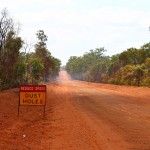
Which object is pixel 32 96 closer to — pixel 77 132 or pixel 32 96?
pixel 32 96

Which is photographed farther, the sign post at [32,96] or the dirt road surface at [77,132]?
the sign post at [32,96]

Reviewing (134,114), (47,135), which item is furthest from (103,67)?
(47,135)

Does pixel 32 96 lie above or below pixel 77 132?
above

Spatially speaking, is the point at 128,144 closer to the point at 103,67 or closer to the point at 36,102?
the point at 36,102

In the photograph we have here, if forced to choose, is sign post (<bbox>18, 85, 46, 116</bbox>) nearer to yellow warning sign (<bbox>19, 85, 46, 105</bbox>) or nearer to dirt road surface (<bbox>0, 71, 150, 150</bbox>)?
yellow warning sign (<bbox>19, 85, 46, 105</bbox>)

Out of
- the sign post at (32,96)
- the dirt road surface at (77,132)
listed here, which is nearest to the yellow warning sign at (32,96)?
the sign post at (32,96)

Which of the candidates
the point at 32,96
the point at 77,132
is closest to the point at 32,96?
the point at 32,96

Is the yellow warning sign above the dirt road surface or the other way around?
above

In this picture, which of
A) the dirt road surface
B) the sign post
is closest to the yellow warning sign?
the sign post

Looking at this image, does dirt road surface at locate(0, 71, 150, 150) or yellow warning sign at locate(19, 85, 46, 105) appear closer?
dirt road surface at locate(0, 71, 150, 150)

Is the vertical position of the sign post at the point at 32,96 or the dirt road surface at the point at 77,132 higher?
the sign post at the point at 32,96

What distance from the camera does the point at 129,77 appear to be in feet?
167

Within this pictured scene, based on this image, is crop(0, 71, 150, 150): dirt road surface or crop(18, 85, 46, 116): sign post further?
crop(18, 85, 46, 116): sign post

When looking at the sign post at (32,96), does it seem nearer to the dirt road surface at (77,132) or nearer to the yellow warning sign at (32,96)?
A: the yellow warning sign at (32,96)
